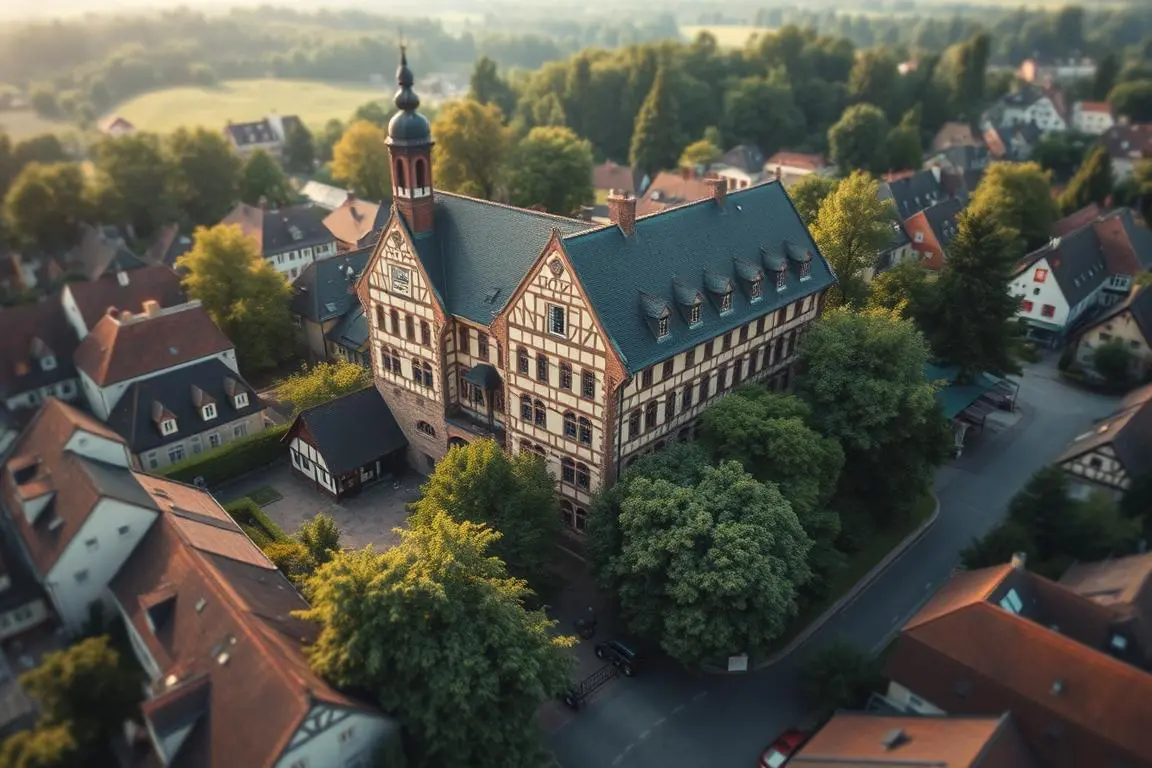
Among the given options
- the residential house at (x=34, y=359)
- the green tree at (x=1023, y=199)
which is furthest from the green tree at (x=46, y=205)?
the green tree at (x=1023, y=199)

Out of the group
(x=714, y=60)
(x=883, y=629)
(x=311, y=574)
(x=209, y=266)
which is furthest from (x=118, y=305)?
(x=714, y=60)

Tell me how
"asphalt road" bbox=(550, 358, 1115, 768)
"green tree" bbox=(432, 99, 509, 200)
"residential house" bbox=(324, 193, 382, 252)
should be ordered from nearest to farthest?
"asphalt road" bbox=(550, 358, 1115, 768) → "residential house" bbox=(324, 193, 382, 252) → "green tree" bbox=(432, 99, 509, 200)

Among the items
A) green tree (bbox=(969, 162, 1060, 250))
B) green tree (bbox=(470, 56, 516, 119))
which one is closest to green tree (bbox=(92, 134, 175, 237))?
green tree (bbox=(470, 56, 516, 119))

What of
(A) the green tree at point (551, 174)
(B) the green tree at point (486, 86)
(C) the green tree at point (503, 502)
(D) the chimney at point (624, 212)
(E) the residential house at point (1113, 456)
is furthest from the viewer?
(B) the green tree at point (486, 86)

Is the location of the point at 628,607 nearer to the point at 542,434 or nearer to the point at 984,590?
the point at 542,434

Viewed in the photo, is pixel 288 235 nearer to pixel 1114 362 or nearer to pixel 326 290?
pixel 326 290

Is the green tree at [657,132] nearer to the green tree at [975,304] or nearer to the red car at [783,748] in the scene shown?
the green tree at [975,304]

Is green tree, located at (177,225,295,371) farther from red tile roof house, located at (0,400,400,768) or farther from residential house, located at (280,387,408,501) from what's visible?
red tile roof house, located at (0,400,400,768)
